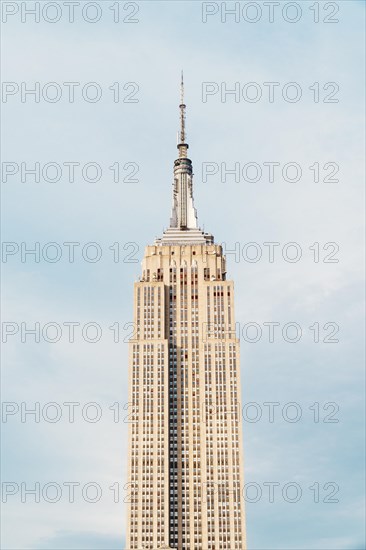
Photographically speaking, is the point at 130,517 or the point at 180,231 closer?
the point at 130,517

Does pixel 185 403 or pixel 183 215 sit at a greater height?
pixel 183 215

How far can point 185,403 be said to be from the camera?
556 feet

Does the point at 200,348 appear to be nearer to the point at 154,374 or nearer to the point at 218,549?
the point at 154,374

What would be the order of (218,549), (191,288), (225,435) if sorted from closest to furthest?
(218,549) → (225,435) → (191,288)

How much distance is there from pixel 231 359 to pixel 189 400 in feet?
43.0

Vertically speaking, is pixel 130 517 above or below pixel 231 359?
below

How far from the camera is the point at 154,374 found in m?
170

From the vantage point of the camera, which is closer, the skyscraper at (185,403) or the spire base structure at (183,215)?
the skyscraper at (185,403)

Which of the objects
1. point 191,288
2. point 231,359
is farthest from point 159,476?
point 191,288

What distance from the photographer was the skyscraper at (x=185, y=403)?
6142 inches

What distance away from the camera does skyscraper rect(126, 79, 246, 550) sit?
512ft

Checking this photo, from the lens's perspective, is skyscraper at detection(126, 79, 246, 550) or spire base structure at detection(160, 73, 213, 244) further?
spire base structure at detection(160, 73, 213, 244)

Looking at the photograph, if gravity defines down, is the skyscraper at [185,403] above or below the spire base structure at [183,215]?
below

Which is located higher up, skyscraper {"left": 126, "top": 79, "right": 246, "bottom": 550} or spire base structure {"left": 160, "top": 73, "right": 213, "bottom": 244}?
spire base structure {"left": 160, "top": 73, "right": 213, "bottom": 244}
